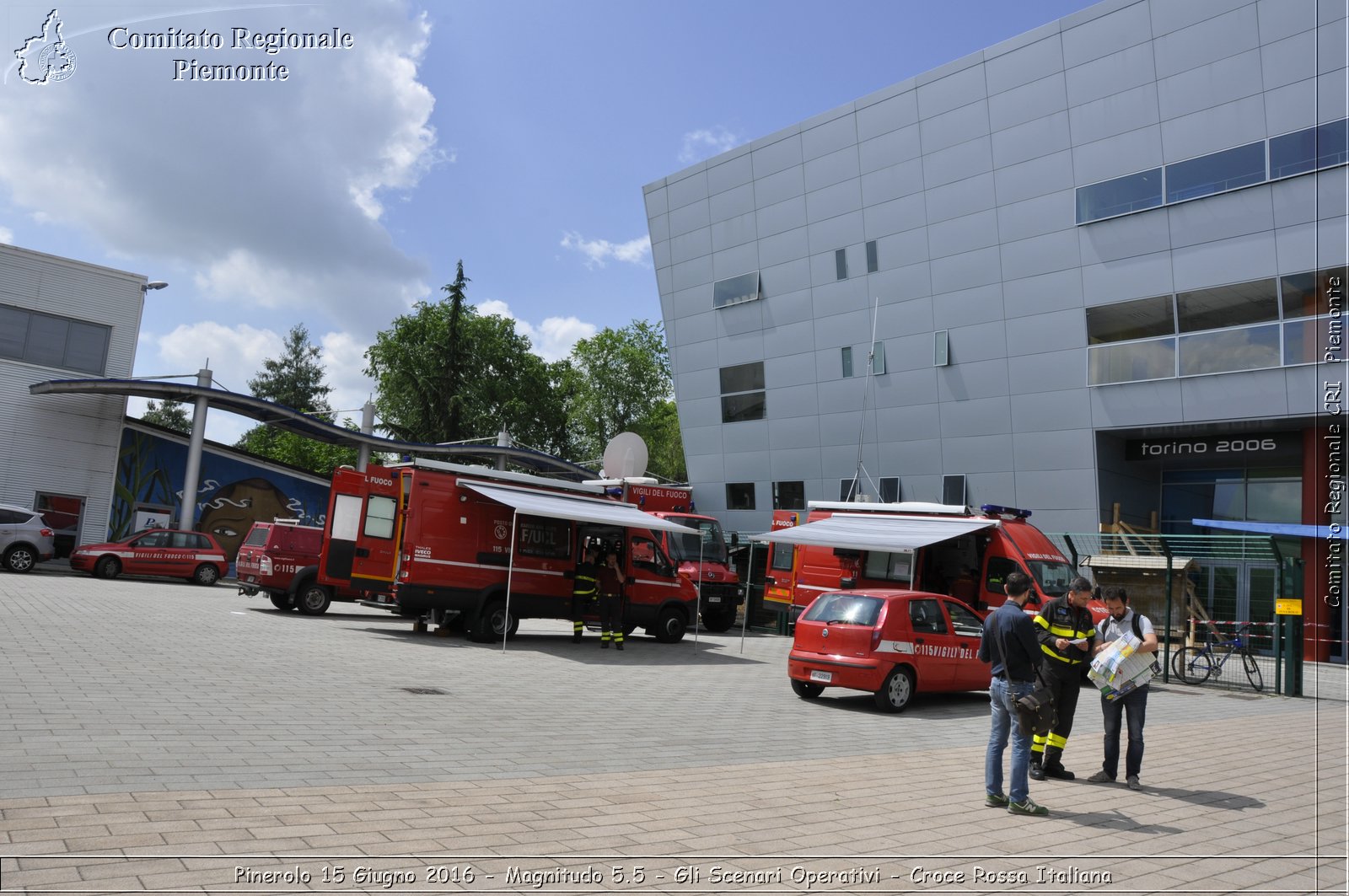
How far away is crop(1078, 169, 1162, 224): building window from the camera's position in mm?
23406

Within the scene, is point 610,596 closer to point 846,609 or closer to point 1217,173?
point 846,609

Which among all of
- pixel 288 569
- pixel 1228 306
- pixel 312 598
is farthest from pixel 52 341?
pixel 1228 306

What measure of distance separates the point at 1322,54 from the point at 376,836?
24730 mm

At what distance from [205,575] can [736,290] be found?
64.2 feet

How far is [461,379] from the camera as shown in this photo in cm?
5028

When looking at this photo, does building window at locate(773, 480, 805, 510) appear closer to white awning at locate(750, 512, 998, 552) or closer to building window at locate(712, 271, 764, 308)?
building window at locate(712, 271, 764, 308)

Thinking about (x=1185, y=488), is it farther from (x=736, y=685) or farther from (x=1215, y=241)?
(x=736, y=685)

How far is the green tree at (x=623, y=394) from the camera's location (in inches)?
2692

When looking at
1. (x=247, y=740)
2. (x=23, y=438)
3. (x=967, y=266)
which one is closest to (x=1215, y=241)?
(x=967, y=266)

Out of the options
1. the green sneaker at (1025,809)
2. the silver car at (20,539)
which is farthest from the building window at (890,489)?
the silver car at (20,539)

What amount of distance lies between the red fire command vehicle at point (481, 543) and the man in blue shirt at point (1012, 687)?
9047mm

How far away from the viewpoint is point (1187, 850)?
5.98 meters

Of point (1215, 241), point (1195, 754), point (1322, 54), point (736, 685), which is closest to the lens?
point (1195, 754)

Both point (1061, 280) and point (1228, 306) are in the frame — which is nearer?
point (1228, 306)
